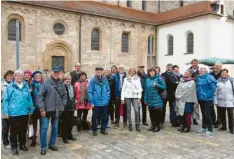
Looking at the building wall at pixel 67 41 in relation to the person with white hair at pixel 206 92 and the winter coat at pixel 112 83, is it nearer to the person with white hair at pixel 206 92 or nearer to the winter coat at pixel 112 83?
the winter coat at pixel 112 83

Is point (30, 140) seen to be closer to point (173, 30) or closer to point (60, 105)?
point (60, 105)

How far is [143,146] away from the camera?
5.82 meters

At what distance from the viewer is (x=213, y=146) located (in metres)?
5.84

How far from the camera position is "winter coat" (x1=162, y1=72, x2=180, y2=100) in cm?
790

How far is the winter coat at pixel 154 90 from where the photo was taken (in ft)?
23.6

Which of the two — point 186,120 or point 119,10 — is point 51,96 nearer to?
point 186,120

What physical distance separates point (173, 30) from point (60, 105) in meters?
23.2

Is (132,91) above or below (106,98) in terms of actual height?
above

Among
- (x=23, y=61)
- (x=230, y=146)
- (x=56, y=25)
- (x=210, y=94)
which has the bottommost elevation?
(x=230, y=146)

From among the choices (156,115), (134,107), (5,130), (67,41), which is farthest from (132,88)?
(67,41)

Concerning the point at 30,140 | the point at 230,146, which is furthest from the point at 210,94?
the point at 30,140

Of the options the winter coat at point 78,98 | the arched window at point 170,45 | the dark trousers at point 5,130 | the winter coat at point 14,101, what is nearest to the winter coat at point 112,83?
the winter coat at point 78,98

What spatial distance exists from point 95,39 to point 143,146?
18929 millimetres

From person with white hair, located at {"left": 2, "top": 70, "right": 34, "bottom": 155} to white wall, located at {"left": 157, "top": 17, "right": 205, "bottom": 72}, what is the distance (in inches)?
843
